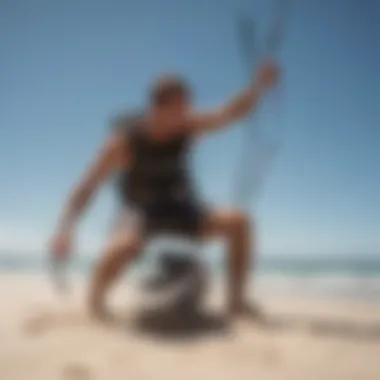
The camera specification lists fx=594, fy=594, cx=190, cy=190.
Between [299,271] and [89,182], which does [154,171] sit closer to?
[89,182]

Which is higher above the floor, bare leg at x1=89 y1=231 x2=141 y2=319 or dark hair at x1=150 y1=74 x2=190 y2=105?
dark hair at x1=150 y1=74 x2=190 y2=105

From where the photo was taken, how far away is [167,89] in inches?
55.3

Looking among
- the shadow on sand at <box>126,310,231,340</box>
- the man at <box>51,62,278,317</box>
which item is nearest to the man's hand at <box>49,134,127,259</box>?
the man at <box>51,62,278,317</box>

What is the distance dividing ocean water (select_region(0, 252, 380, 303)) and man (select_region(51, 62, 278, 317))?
0.16ft

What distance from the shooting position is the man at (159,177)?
4.56 feet

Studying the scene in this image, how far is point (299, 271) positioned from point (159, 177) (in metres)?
1.04

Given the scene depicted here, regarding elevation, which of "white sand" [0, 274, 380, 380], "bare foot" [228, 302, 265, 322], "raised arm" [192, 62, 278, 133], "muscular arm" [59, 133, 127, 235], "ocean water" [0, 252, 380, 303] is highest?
"raised arm" [192, 62, 278, 133]

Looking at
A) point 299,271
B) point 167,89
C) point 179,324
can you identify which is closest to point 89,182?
point 167,89

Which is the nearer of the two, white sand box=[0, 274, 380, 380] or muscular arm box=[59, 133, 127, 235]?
white sand box=[0, 274, 380, 380]

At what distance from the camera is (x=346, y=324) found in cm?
143

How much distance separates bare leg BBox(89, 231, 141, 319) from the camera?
1.37 metres

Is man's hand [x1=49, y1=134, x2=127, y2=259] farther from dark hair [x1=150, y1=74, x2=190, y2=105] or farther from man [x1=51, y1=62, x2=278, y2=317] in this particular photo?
dark hair [x1=150, y1=74, x2=190, y2=105]

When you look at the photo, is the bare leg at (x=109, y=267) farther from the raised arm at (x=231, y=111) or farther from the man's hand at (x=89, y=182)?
the raised arm at (x=231, y=111)

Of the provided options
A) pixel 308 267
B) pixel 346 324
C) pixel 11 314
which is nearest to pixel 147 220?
pixel 11 314
